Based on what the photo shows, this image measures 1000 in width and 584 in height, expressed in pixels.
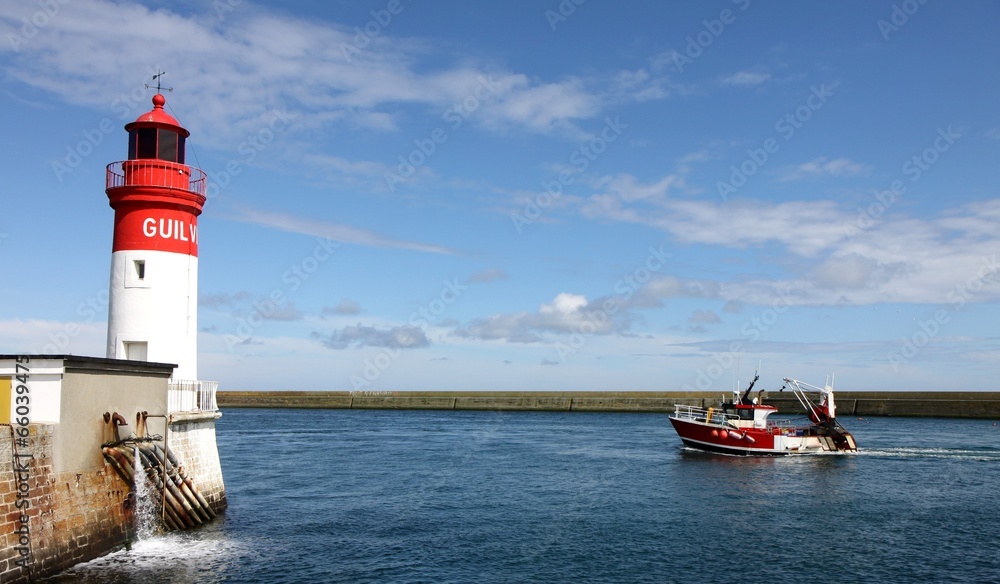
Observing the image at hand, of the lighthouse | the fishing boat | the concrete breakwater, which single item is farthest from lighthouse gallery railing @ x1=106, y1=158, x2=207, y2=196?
the concrete breakwater

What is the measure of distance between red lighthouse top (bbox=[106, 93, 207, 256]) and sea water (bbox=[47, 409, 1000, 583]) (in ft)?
28.8

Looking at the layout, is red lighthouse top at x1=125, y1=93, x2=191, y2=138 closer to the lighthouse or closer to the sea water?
the lighthouse

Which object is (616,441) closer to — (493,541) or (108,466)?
(493,541)

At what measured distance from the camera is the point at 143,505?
20.3 meters

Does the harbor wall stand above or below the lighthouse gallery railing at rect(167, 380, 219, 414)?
below

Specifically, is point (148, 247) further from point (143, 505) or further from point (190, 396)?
point (143, 505)

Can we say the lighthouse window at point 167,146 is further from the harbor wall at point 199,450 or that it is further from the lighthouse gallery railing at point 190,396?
the harbor wall at point 199,450

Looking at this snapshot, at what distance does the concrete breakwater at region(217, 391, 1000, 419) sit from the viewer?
3568 inches

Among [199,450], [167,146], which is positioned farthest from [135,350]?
[167,146]

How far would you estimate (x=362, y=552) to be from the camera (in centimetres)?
2183

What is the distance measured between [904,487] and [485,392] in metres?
83.7

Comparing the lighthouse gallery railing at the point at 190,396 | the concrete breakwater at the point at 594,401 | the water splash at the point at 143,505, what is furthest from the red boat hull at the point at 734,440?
the concrete breakwater at the point at 594,401

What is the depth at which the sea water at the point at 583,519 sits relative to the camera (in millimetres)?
20188

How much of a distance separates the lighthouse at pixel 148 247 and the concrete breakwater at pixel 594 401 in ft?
275
